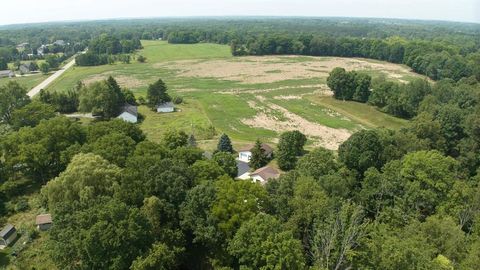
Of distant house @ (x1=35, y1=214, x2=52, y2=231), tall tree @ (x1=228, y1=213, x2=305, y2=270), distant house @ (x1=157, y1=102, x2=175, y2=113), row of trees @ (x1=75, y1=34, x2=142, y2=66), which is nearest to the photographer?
tall tree @ (x1=228, y1=213, x2=305, y2=270)

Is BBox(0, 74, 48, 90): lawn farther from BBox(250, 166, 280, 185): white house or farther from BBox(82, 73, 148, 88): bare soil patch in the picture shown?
BBox(250, 166, 280, 185): white house

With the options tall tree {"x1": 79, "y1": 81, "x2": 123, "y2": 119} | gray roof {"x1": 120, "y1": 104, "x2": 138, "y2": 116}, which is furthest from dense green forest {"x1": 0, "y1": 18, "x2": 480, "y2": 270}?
tall tree {"x1": 79, "y1": 81, "x2": 123, "y2": 119}

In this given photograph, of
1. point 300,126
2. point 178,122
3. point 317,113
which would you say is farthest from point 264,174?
point 317,113

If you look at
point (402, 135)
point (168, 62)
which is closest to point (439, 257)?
point (402, 135)

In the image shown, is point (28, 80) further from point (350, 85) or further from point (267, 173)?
point (267, 173)

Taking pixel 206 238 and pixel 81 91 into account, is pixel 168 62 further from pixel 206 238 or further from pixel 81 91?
pixel 206 238

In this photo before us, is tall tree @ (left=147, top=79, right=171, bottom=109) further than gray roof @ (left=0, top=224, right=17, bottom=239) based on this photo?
Yes
